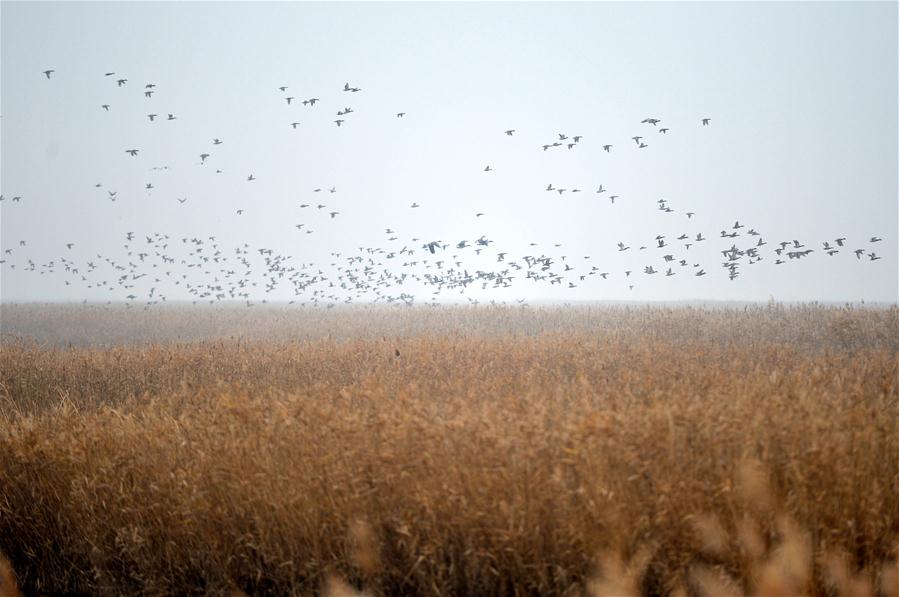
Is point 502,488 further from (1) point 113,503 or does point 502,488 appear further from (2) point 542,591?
(1) point 113,503

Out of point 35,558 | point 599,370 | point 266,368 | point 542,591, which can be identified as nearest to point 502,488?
point 542,591

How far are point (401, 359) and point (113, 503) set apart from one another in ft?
23.6

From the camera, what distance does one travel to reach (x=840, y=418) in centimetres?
534

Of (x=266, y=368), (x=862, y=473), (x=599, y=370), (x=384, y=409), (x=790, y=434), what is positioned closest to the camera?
(x=862, y=473)

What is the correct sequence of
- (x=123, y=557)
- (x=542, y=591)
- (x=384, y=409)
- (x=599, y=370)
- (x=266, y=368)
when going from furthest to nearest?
(x=266, y=368), (x=599, y=370), (x=384, y=409), (x=123, y=557), (x=542, y=591)

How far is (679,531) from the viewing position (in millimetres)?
4562

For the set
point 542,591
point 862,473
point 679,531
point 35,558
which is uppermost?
point 862,473

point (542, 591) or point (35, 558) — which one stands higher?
point (542, 591)

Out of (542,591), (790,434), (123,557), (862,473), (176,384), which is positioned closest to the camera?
(542,591)

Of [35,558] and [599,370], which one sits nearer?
[35,558]

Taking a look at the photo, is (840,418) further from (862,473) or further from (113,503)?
(113,503)

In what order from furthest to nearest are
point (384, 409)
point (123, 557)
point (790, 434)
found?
point (384, 409)
point (123, 557)
point (790, 434)

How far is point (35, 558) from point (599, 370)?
8.11 m

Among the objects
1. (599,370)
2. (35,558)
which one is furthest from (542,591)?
(599,370)
